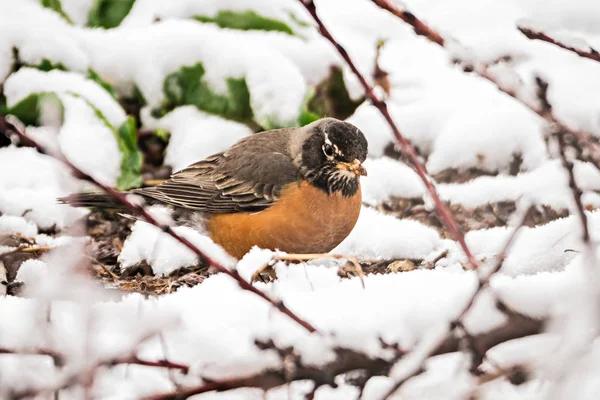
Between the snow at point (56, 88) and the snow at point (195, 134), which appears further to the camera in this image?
the snow at point (195, 134)

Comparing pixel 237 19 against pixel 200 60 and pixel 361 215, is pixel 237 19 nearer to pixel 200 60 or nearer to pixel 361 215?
pixel 200 60

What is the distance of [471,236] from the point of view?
4.23 meters

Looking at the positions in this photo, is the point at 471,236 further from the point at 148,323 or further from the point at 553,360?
the point at 553,360

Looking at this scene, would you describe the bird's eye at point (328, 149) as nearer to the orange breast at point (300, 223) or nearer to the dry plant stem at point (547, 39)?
the orange breast at point (300, 223)

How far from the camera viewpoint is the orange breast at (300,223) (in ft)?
14.1

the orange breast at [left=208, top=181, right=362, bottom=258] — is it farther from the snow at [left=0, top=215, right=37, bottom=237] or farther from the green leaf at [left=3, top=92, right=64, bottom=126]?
the green leaf at [left=3, top=92, right=64, bottom=126]

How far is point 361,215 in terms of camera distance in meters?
4.96

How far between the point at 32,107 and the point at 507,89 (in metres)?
4.42

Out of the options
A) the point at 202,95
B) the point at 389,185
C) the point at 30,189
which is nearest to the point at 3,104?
the point at 30,189

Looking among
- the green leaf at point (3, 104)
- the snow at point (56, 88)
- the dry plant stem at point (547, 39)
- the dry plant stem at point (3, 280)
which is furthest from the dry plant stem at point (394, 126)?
the green leaf at point (3, 104)

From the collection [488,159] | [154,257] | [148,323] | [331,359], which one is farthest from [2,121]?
[488,159]

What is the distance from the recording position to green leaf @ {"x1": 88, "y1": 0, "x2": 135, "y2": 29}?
22.5 feet

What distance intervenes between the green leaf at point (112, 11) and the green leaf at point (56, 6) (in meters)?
0.37

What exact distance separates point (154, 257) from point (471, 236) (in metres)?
1.70
